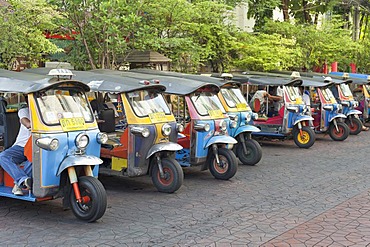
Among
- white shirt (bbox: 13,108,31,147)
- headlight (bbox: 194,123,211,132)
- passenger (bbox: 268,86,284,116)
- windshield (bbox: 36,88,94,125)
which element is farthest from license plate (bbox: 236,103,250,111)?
white shirt (bbox: 13,108,31,147)

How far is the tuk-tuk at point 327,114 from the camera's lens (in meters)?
15.7

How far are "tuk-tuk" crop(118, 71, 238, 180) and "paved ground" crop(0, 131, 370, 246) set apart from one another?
33 centimetres

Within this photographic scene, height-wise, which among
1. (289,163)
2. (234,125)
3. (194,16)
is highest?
(194,16)

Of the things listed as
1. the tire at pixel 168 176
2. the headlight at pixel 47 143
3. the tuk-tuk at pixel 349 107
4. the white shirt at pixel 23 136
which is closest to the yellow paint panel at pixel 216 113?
the tire at pixel 168 176

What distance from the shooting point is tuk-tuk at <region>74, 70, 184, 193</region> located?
351 inches

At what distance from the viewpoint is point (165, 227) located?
7.05 m

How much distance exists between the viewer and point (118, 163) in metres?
9.25

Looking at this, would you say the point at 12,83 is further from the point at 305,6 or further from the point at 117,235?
the point at 305,6

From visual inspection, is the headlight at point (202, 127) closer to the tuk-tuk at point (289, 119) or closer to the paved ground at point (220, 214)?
the paved ground at point (220, 214)

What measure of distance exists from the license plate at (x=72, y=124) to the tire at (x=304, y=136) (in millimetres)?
8270

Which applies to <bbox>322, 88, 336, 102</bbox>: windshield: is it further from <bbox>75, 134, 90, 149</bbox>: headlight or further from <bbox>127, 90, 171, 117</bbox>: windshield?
<bbox>75, 134, 90, 149</bbox>: headlight

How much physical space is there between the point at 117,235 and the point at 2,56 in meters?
7.96

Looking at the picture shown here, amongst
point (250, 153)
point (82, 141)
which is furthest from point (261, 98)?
point (82, 141)

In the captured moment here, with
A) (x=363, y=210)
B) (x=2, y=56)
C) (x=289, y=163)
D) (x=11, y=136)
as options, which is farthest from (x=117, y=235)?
(x=2, y=56)
